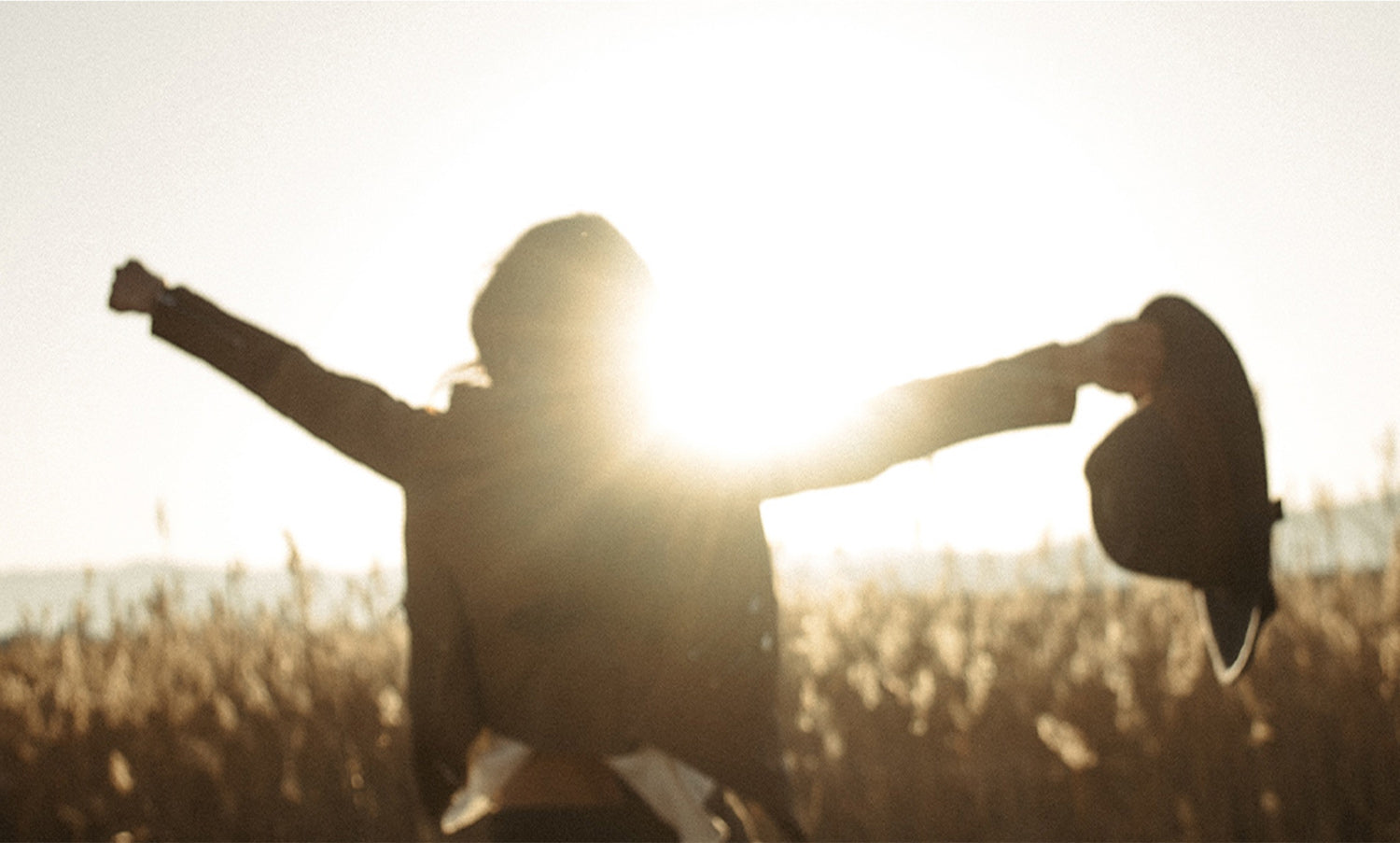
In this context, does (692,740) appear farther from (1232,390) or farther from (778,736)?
(1232,390)

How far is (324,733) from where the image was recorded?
11.3 ft

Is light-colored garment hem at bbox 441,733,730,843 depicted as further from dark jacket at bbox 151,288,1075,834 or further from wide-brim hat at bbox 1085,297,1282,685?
wide-brim hat at bbox 1085,297,1282,685

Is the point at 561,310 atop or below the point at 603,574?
atop

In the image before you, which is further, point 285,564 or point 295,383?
point 285,564

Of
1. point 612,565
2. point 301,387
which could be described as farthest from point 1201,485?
point 301,387

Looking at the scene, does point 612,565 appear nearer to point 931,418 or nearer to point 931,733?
point 931,418

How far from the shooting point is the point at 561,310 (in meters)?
1.50

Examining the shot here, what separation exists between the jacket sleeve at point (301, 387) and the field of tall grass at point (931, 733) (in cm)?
189

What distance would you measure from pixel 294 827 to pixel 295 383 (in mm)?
2145

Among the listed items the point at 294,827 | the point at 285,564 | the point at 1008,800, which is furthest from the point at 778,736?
the point at 285,564

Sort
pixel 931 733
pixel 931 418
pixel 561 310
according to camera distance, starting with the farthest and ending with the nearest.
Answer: pixel 931 733 < pixel 561 310 < pixel 931 418

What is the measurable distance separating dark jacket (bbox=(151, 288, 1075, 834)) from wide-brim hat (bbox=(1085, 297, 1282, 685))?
0.32 metres

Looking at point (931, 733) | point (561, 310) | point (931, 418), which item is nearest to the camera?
point (931, 418)

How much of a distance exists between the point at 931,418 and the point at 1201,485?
58cm
